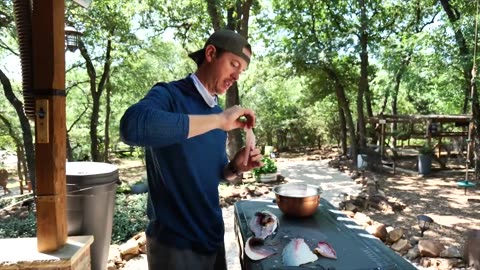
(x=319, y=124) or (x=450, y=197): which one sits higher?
(x=319, y=124)

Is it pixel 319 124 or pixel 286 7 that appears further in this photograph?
pixel 319 124

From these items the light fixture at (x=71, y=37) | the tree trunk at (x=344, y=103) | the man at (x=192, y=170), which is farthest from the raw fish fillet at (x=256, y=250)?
the tree trunk at (x=344, y=103)

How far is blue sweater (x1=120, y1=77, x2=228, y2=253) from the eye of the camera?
122 cm

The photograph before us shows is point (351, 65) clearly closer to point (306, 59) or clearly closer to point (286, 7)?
point (306, 59)

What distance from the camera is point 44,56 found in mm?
1441

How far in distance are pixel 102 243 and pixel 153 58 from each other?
12.4 metres

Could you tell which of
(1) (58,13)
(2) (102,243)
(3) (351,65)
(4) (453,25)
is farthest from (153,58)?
(1) (58,13)

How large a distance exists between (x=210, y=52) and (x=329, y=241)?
0.99m

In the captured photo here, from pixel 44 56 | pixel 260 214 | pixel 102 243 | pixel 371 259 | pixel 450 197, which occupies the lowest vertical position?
pixel 450 197

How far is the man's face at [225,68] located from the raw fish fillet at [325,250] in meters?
0.75

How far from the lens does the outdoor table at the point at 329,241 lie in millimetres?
1340

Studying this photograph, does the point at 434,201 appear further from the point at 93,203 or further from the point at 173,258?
the point at 173,258

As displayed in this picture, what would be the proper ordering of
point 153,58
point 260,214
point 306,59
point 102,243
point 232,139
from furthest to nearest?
point 153,58, point 306,59, point 232,139, point 102,243, point 260,214

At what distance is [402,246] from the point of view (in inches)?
159
